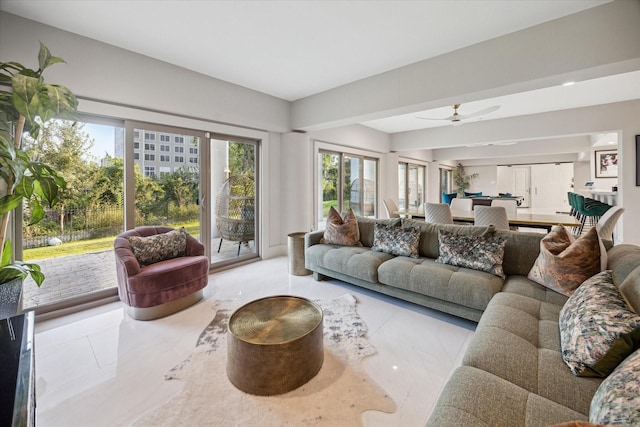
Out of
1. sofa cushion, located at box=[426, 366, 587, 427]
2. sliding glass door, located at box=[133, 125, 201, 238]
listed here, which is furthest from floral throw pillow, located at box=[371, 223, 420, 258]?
sliding glass door, located at box=[133, 125, 201, 238]

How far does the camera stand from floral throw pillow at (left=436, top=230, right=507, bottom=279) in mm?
2605

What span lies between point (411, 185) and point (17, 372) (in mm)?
9319

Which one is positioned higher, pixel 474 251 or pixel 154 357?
pixel 474 251

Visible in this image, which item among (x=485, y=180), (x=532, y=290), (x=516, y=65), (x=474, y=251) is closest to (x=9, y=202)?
(x=474, y=251)

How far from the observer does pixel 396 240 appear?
131 inches

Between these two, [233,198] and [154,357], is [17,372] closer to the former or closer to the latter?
[154,357]

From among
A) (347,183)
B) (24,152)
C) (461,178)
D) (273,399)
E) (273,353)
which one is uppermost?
(461,178)

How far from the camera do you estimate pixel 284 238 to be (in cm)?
519

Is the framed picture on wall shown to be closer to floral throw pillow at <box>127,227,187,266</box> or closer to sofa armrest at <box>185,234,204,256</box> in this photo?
sofa armrest at <box>185,234,204,256</box>

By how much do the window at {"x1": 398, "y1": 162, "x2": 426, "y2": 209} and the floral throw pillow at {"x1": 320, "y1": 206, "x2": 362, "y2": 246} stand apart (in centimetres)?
512

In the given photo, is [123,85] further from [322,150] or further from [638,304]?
[638,304]

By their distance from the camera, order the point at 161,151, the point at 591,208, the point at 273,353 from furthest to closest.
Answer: the point at 591,208 < the point at 161,151 < the point at 273,353

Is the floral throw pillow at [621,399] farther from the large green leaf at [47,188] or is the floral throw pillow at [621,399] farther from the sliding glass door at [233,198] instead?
the sliding glass door at [233,198]

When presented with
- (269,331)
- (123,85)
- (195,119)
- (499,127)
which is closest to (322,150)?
(195,119)
